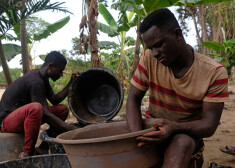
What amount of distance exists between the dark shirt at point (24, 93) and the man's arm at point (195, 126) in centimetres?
165

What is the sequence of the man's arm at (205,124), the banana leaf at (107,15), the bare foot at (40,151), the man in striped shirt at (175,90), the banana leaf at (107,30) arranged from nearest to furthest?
the man in striped shirt at (175,90), the man's arm at (205,124), the bare foot at (40,151), the banana leaf at (107,15), the banana leaf at (107,30)

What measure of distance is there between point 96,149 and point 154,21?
2.49 feet

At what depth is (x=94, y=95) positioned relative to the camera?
342 centimetres

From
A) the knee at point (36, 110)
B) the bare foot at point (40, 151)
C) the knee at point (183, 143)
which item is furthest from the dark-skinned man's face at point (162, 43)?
the bare foot at point (40, 151)

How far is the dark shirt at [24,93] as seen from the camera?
8.78ft

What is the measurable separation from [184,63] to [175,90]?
0.57 feet

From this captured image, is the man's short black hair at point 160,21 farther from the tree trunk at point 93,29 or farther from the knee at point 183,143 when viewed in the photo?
the tree trunk at point 93,29

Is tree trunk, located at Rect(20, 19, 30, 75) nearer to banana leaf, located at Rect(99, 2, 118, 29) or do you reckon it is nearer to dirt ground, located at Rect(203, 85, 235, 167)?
banana leaf, located at Rect(99, 2, 118, 29)

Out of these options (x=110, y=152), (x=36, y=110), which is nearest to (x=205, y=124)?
(x=110, y=152)


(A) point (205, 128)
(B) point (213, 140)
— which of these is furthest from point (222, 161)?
(A) point (205, 128)

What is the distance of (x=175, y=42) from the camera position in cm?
150

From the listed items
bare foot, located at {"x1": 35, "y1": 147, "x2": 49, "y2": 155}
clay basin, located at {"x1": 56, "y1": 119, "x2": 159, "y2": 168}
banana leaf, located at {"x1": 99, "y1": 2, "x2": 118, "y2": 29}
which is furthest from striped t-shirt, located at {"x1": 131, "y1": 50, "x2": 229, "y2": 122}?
banana leaf, located at {"x1": 99, "y1": 2, "x2": 118, "y2": 29}

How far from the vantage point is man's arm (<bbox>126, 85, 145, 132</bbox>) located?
156 cm

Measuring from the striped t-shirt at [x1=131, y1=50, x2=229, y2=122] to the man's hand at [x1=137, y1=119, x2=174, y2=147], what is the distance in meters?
0.33
